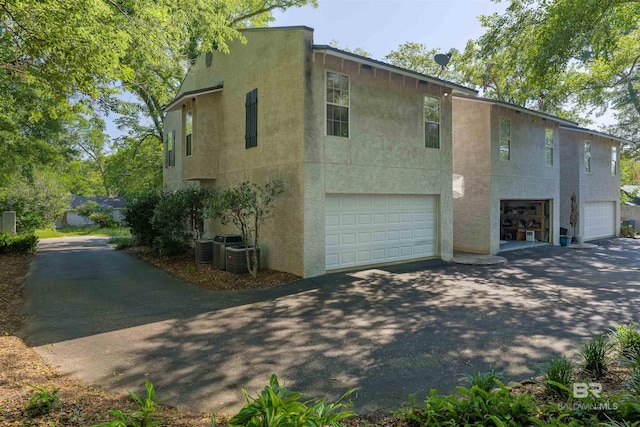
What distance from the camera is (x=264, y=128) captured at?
35.4ft

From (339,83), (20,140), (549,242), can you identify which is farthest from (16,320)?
(549,242)

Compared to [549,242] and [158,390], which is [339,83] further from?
[549,242]

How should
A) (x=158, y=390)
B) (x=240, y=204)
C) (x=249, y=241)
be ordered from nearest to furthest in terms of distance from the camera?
1. (x=158, y=390)
2. (x=240, y=204)
3. (x=249, y=241)

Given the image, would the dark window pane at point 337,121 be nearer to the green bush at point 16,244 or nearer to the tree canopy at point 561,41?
the tree canopy at point 561,41

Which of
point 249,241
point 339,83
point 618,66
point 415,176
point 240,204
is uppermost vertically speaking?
point 618,66

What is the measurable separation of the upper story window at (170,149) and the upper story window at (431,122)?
38.7 feet

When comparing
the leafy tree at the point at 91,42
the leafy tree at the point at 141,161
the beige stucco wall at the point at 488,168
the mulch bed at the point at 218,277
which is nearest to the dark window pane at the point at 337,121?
→ the leafy tree at the point at 91,42

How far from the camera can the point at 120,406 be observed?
3404 millimetres

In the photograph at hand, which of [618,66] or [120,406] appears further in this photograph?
[618,66]

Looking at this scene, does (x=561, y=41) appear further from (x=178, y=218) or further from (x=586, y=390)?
(x=178, y=218)

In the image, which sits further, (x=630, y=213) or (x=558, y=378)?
(x=630, y=213)

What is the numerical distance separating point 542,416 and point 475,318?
3.44 meters

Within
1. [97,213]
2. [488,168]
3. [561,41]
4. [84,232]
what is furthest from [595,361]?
[97,213]

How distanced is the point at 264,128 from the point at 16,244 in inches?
446
